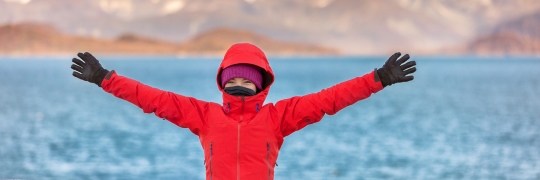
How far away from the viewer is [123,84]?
3691 millimetres

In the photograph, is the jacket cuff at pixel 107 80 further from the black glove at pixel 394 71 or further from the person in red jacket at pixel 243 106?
the black glove at pixel 394 71

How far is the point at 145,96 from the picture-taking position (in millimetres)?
3709

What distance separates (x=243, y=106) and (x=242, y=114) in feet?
0.18

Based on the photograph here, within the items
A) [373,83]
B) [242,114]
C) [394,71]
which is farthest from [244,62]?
[394,71]

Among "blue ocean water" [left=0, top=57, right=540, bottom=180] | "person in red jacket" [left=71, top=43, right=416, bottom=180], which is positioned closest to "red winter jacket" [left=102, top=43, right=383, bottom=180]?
"person in red jacket" [left=71, top=43, right=416, bottom=180]

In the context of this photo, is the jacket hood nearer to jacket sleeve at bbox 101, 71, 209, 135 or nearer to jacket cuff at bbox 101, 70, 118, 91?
jacket sleeve at bbox 101, 71, 209, 135

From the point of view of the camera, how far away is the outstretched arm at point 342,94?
364cm

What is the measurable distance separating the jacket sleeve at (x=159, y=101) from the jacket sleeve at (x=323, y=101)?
46 cm

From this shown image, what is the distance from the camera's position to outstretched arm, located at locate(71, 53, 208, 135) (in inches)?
146

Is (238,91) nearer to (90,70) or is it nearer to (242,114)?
(242,114)

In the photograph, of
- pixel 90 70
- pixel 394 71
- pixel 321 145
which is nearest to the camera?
pixel 394 71

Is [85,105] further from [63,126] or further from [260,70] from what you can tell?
[260,70]

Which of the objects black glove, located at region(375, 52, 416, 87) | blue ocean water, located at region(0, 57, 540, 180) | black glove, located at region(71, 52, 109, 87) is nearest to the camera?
black glove, located at region(375, 52, 416, 87)

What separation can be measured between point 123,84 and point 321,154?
2328 centimetres
